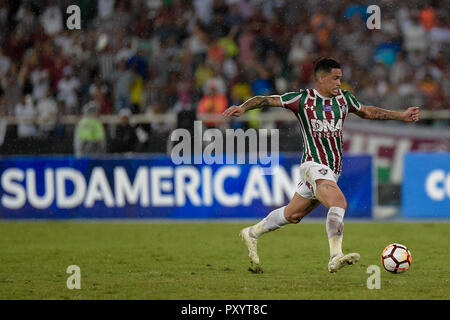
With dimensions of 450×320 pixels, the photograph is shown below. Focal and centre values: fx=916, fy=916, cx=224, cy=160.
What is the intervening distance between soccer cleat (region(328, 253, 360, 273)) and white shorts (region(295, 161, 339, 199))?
0.93 meters

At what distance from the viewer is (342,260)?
872 centimetres

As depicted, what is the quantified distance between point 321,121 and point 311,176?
616 millimetres

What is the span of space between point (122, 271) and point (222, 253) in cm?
214

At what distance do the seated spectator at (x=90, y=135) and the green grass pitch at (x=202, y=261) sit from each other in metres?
2.01

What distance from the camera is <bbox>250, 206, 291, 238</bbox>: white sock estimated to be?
10.0 m

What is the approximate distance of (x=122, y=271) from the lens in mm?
10391

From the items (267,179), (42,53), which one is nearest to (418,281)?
(267,179)

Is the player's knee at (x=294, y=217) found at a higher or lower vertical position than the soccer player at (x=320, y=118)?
lower

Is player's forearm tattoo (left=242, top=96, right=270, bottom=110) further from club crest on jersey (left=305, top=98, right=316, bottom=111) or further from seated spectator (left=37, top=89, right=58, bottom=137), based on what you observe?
seated spectator (left=37, top=89, right=58, bottom=137)

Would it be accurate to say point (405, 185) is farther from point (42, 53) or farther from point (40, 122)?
point (42, 53)

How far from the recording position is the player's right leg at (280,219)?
990 cm

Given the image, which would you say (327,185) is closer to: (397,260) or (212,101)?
(397,260)

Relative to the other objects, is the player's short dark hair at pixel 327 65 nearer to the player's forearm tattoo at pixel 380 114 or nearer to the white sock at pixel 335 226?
the player's forearm tattoo at pixel 380 114

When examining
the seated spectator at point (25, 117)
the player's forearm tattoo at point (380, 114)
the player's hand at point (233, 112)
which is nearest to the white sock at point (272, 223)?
the player's hand at point (233, 112)
